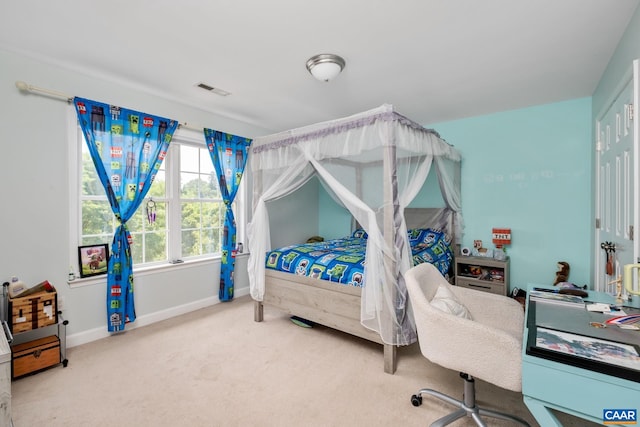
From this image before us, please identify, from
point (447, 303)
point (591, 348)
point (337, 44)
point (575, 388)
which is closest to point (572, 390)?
point (575, 388)

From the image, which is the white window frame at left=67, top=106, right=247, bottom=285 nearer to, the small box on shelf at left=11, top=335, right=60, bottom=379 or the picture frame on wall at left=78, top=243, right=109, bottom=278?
the picture frame on wall at left=78, top=243, right=109, bottom=278

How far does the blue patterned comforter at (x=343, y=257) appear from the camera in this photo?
2744 mm

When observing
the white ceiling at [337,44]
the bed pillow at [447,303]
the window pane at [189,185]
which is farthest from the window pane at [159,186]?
the bed pillow at [447,303]

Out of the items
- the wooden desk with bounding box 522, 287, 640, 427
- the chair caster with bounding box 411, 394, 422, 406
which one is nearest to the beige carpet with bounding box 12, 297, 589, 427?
the chair caster with bounding box 411, 394, 422, 406

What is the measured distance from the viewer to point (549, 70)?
272 centimetres

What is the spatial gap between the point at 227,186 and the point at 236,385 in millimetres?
2509

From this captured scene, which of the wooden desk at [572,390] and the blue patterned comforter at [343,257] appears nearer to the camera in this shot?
the wooden desk at [572,390]

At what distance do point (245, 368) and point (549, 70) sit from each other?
3.81 metres

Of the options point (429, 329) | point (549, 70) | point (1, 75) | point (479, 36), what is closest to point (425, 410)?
A: point (429, 329)

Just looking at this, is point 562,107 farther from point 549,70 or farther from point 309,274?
point 309,274

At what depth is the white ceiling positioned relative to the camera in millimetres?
1898

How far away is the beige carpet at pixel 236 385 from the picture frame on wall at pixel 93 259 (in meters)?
0.69

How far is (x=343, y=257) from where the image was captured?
3.00 meters

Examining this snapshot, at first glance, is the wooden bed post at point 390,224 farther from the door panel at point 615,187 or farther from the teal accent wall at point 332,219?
the teal accent wall at point 332,219
